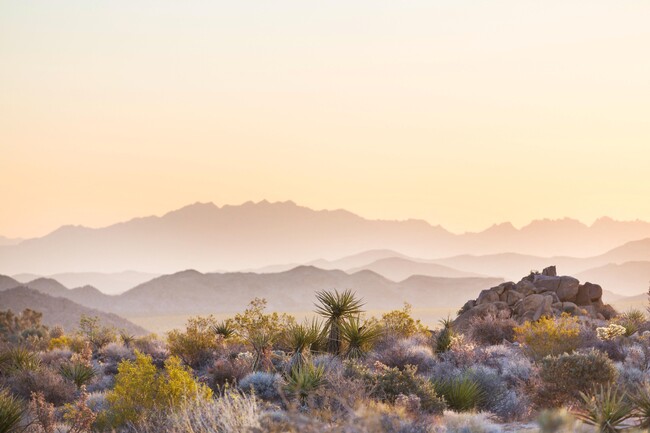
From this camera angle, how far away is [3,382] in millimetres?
25344

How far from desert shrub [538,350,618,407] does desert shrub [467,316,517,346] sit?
13.6 m

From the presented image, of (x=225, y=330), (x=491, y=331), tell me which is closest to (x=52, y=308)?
(x=225, y=330)

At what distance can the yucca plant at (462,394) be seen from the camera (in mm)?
17703

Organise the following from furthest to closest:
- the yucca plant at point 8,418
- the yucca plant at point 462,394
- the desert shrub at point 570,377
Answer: the yucca plant at point 462,394 → the desert shrub at point 570,377 → the yucca plant at point 8,418

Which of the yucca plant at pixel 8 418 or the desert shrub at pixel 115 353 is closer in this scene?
the yucca plant at pixel 8 418

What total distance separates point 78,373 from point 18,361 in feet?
12.1

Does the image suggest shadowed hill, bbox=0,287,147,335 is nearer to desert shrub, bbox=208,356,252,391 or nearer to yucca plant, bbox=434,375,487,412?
desert shrub, bbox=208,356,252,391

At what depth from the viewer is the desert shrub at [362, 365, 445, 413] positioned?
16500 mm

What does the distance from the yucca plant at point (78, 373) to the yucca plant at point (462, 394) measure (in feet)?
42.1

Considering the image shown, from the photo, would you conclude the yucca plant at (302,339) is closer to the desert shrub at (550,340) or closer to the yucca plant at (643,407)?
the desert shrub at (550,340)

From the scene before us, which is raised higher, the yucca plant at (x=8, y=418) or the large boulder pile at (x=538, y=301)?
the large boulder pile at (x=538, y=301)

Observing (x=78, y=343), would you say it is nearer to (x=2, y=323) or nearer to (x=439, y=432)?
(x=2, y=323)

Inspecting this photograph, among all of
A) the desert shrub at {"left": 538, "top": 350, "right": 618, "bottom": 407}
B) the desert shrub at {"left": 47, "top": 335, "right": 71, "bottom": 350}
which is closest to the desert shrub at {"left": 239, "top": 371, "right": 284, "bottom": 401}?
the desert shrub at {"left": 538, "top": 350, "right": 618, "bottom": 407}

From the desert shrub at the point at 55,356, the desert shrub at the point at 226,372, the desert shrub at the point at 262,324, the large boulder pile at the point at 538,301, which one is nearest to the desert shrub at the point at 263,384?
the desert shrub at the point at 226,372
